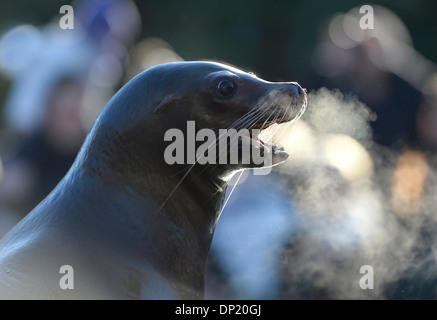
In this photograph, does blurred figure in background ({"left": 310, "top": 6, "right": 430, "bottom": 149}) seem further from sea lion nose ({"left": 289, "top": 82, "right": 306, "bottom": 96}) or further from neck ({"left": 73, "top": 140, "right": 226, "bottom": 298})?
neck ({"left": 73, "top": 140, "right": 226, "bottom": 298})

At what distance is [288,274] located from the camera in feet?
16.2

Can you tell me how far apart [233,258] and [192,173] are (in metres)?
2.40

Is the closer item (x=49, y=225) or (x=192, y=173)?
(x=49, y=225)

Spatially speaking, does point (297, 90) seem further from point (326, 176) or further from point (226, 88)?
point (326, 176)

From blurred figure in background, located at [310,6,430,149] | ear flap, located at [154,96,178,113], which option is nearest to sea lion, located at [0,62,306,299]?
ear flap, located at [154,96,178,113]

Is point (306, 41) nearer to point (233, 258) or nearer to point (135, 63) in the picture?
point (135, 63)

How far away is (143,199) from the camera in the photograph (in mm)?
2367

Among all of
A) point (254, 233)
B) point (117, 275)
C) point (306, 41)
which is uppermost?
point (306, 41)

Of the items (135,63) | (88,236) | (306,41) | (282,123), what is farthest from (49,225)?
(306,41)

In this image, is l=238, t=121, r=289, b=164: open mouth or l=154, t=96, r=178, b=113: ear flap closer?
l=154, t=96, r=178, b=113: ear flap

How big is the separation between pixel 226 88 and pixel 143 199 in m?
0.50

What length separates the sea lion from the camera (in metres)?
2.12

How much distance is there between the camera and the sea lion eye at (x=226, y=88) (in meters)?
2.47

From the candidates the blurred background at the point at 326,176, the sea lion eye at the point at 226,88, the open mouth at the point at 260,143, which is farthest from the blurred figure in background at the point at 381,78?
the sea lion eye at the point at 226,88
